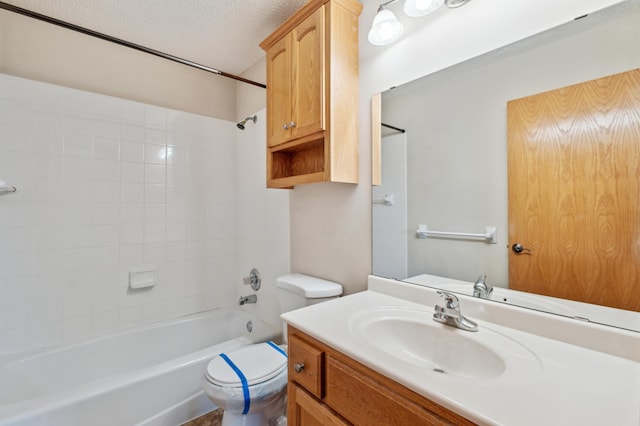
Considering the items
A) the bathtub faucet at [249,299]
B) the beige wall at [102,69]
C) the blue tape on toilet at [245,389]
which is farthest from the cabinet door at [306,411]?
the beige wall at [102,69]

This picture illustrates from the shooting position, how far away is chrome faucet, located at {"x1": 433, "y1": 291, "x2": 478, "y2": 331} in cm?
93

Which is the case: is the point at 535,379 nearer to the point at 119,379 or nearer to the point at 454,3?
the point at 454,3

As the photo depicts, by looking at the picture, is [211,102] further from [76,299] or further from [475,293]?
[475,293]

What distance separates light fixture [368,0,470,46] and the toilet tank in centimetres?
121

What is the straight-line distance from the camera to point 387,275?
53.2 inches

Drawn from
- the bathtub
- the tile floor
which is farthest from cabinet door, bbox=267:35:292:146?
the tile floor

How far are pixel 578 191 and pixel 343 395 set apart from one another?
0.91m

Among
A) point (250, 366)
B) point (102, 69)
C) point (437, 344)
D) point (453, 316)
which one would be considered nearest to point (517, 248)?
point (453, 316)

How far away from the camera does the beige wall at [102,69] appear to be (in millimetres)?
1804

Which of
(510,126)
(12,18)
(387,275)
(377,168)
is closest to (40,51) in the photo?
(12,18)

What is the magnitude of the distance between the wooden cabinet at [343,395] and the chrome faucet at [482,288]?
555 mm

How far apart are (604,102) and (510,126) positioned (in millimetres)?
235

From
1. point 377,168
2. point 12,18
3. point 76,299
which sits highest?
point 12,18

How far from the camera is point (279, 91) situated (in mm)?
1579
